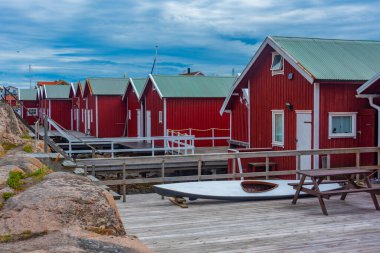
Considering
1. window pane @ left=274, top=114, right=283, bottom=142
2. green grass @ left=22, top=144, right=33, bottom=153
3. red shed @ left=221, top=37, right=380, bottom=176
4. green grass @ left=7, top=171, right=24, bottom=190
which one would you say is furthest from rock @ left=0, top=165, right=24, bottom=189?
window pane @ left=274, top=114, right=283, bottom=142

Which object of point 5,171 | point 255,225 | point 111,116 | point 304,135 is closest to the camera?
point 5,171

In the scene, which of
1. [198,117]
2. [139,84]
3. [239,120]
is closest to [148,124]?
[139,84]

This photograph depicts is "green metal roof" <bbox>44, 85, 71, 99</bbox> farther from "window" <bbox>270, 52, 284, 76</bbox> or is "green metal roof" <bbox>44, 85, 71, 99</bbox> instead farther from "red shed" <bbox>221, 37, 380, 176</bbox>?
"window" <bbox>270, 52, 284, 76</bbox>

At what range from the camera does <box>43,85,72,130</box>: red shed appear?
4797 centimetres

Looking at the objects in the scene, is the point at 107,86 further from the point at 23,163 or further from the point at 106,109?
the point at 23,163

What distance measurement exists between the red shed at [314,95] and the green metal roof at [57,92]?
34445 mm

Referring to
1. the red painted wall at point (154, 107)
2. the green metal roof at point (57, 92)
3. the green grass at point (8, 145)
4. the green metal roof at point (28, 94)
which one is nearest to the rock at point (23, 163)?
the green grass at point (8, 145)

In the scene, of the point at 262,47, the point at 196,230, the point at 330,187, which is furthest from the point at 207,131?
the point at 196,230

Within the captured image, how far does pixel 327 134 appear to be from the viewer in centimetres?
1414

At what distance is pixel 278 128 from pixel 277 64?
6.82ft

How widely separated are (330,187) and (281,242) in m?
3.87

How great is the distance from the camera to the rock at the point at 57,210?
394 centimetres

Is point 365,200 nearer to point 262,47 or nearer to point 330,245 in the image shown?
point 330,245

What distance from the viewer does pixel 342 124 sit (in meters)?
14.3
